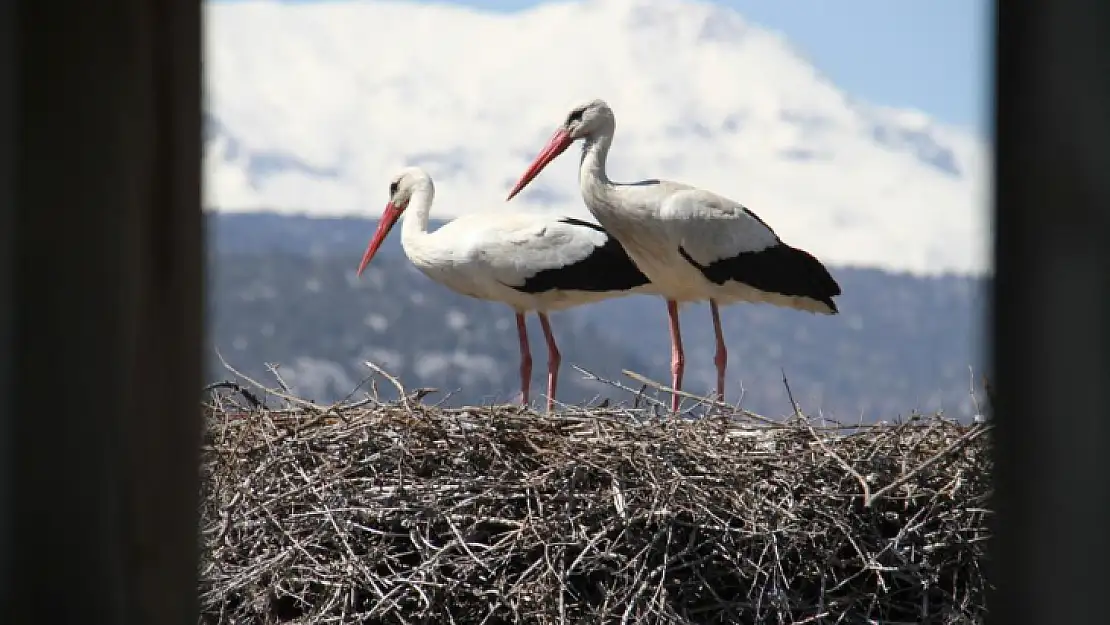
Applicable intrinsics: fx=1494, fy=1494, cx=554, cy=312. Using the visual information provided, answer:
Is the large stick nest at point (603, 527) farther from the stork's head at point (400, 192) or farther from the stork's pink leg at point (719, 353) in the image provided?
the stork's head at point (400, 192)

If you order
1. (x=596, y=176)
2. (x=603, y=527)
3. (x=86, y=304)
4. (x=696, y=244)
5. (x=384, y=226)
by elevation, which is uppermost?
(x=86, y=304)

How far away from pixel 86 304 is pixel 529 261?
6.47m

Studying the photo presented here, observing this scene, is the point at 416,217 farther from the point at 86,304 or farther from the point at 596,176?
the point at 86,304

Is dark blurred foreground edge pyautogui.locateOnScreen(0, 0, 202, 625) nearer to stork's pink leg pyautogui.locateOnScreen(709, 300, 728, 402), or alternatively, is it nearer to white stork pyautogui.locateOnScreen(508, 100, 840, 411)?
white stork pyautogui.locateOnScreen(508, 100, 840, 411)

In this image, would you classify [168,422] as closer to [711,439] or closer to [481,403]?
[711,439]

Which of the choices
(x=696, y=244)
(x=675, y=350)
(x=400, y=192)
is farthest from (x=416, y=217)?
(x=696, y=244)

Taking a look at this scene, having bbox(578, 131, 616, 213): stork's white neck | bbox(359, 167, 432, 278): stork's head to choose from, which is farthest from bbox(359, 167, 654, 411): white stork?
bbox(359, 167, 432, 278): stork's head

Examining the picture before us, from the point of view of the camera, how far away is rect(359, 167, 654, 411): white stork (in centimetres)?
736

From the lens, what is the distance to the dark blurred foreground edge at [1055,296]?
2.61 ft

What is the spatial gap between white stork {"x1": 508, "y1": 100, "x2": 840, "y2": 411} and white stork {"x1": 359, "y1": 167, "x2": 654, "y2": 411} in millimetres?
353

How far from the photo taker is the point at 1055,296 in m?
0.81

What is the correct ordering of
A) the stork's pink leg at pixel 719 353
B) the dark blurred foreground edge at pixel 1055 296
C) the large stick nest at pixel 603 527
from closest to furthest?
1. the dark blurred foreground edge at pixel 1055 296
2. the large stick nest at pixel 603 527
3. the stork's pink leg at pixel 719 353

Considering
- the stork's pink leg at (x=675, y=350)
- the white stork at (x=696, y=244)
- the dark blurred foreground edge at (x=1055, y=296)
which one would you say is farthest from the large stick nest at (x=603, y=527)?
the dark blurred foreground edge at (x=1055, y=296)

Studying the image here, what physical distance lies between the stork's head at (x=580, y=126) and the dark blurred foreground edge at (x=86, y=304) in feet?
21.0
